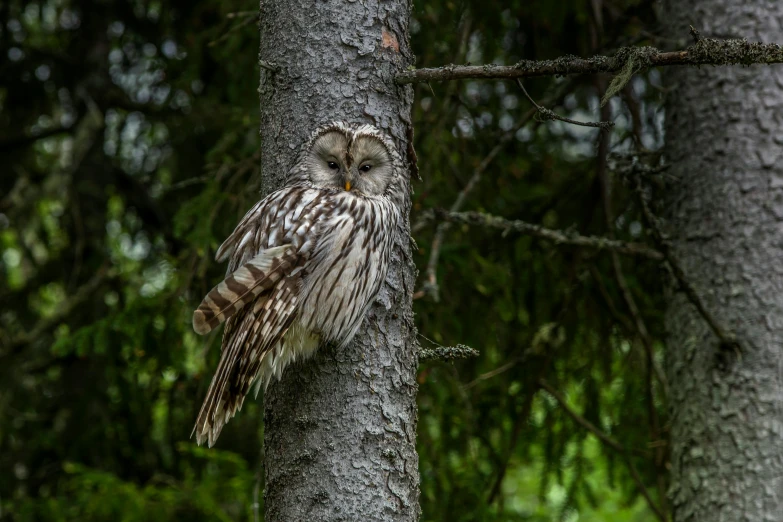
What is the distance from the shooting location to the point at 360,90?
2.90m

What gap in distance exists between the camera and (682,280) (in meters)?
3.81

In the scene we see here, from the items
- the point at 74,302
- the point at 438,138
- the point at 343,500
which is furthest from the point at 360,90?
the point at 74,302

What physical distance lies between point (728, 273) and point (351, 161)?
6.37 feet

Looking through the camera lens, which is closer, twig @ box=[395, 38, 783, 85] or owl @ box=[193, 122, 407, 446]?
twig @ box=[395, 38, 783, 85]

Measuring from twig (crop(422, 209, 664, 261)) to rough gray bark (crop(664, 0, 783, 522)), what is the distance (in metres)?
0.24

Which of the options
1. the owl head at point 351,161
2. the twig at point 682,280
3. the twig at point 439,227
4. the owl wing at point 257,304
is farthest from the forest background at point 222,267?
the owl wing at point 257,304

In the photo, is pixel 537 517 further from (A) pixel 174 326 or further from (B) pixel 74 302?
(B) pixel 74 302

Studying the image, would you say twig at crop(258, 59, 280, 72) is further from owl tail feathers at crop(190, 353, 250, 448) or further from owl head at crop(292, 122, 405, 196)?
owl tail feathers at crop(190, 353, 250, 448)

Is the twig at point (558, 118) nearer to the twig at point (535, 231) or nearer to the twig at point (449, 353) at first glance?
the twig at point (449, 353)

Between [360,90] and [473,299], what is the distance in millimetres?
2088

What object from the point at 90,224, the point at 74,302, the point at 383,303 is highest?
the point at 383,303

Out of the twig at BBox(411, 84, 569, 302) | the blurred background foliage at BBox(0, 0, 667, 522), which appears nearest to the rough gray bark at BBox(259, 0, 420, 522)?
the twig at BBox(411, 84, 569, 302)

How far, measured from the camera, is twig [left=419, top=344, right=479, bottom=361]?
290cm

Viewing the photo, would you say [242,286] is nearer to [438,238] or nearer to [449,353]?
[449,353]
